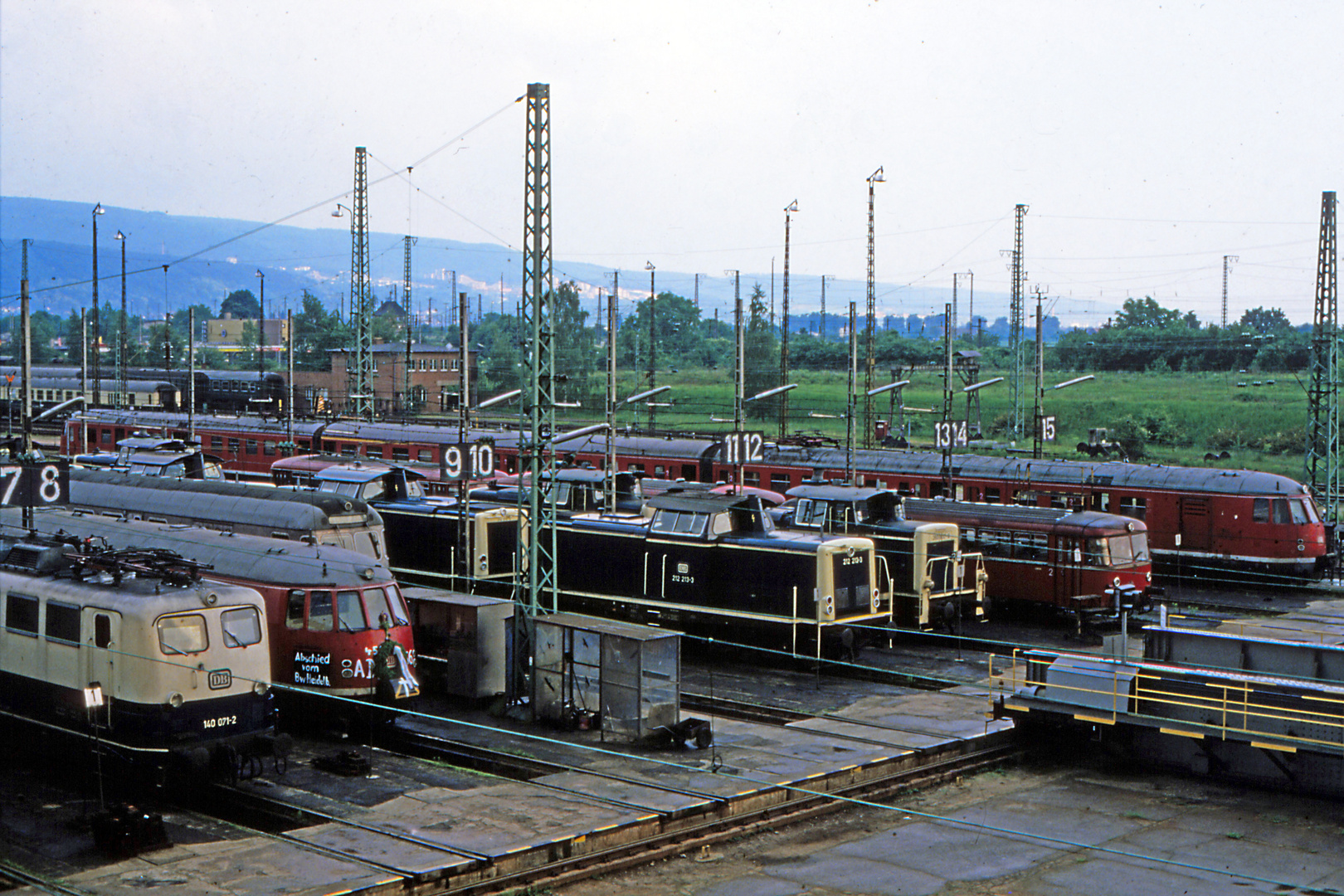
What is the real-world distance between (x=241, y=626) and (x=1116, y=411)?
73.5 meters

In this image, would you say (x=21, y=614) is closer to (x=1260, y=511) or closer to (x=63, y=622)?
(x=63, y=622)

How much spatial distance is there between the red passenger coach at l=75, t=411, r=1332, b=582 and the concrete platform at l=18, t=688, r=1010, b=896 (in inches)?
556

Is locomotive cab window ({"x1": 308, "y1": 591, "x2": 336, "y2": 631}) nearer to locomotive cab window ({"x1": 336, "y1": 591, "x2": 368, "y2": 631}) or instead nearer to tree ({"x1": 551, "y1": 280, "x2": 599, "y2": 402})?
locomotive cab window ({"x1": 336, "y1": 591, "x2": 368, "y2": 631})

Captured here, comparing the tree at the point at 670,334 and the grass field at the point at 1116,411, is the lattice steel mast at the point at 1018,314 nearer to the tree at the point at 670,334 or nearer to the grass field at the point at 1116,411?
the grass field at the point at 1116,411

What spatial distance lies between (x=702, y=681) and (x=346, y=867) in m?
12.1

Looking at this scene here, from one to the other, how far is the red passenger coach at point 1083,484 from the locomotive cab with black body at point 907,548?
4.43 m

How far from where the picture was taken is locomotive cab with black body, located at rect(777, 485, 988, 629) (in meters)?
30.0

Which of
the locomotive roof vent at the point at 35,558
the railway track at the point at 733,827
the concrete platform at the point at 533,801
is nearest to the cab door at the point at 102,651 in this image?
the locomotive roof vent at the point at 35,558

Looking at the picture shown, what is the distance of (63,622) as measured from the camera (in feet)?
62.1

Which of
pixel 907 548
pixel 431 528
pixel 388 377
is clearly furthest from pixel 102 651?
pixel 388 377

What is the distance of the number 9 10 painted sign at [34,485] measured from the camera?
24.8m

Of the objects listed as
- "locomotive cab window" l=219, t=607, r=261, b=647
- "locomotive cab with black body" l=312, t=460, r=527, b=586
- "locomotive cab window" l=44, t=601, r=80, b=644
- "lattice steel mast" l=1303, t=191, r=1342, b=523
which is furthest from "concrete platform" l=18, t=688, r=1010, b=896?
"lattice steel mast" l=1303, t=191, r=1342, b=523

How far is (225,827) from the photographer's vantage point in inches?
669

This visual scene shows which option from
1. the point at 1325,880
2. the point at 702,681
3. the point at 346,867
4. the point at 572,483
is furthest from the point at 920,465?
the point at 346,867
